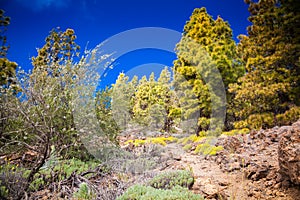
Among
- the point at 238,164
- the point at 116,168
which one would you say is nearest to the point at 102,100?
the point at 116,168

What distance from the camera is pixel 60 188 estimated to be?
3.43 meters

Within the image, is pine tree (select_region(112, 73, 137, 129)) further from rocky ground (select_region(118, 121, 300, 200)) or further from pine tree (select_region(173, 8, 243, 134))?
pine tree (select_region(173, 8, 243, 134))

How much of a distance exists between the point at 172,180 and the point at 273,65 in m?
7.55

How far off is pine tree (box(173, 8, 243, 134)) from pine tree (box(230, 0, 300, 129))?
Result: 151 cm

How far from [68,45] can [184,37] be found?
6861mm

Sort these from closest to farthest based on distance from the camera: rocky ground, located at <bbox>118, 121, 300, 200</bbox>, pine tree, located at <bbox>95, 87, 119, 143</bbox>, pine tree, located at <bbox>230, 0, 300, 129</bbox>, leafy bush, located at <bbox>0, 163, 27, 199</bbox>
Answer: rocky ground, located at <bbox>118, 121, 300, 200</bbox> < leafy bush, located at <bbox>0, 163, 27, 199</bbox> < pine tree, located at <bbox>95, 87, 119, 143</bbox> < pine tree, located at <bbox>230, 0, 300, 129</bbox>

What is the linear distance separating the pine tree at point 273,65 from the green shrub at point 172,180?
6.32 m

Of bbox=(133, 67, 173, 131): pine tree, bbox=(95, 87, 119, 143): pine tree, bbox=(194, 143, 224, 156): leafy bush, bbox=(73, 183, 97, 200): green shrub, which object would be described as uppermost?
bbox=(133, 67, 173, 131): pine tree

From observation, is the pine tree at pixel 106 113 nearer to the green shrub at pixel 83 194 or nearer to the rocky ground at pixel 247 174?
the rocky ground at pixel 247 174

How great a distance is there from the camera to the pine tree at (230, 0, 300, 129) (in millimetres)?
8477

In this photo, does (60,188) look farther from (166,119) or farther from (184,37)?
(166,119)

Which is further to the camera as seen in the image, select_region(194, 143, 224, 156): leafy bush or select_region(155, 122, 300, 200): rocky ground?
select_region(194, 143, 224, 156): leafy bush

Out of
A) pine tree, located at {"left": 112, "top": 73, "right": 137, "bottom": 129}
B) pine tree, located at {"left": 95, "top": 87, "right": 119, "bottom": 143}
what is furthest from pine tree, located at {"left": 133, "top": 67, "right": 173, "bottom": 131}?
pine tree, located at {"left": 95, "top": 87, "right": 119, "bottom": 143}

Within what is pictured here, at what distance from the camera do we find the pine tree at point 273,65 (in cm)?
848
